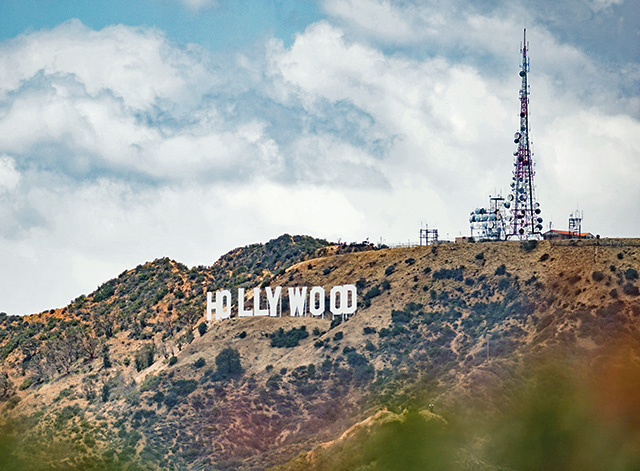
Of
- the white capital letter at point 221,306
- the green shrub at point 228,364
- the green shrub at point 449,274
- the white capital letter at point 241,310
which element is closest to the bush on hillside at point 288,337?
the green shrub at point 228,364

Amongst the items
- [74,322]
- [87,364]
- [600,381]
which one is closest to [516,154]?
[600,381]

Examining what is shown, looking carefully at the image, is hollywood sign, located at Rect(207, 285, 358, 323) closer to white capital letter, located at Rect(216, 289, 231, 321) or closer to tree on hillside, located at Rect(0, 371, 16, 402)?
white capital letter, located at Rect(216, 289, 231, 321)

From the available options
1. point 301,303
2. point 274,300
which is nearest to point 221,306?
point 274,300

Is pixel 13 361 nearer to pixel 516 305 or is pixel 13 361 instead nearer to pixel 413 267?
pixel 413 267

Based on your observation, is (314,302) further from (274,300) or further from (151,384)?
(151,384)

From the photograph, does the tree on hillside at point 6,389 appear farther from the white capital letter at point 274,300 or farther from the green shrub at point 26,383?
the white capital letter at point 274,300

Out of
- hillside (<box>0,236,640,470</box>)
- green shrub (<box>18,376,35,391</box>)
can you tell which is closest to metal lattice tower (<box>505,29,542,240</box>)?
hillside (<box>0,236,640,470</box>)

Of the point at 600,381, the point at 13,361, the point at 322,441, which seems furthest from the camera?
the point at 13,361
